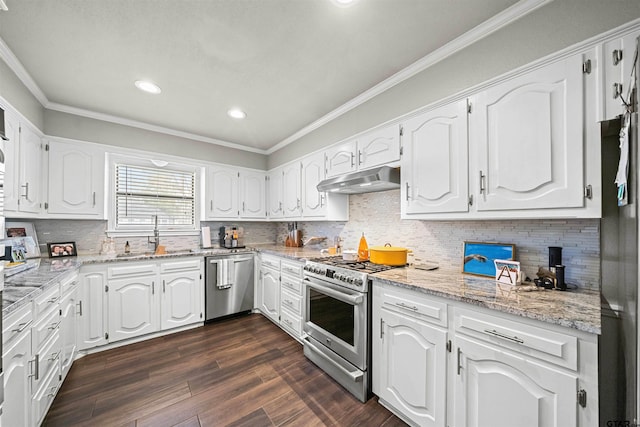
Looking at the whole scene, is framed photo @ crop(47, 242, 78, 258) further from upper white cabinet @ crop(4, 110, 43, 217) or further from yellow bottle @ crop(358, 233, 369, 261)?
yellow bottle @ crop(358, 233, 369, 261)

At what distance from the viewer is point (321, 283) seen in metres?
2.21

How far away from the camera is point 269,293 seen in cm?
320

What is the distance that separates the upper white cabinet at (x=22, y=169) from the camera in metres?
1.93

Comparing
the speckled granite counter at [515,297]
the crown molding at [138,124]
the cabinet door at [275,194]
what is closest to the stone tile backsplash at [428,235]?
the speckled granite counter at [515,297]

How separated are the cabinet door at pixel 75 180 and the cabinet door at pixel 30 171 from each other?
112mm

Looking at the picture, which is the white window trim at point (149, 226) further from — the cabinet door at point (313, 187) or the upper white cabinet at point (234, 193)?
the cabinet door at point (313, 187)

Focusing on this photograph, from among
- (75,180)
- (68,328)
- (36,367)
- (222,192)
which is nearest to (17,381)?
(36,367)

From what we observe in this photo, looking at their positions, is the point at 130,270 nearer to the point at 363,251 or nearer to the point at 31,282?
the point at 31,282

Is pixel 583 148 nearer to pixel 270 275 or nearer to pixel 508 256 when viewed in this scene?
pixel 508 256

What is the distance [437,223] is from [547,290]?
0.84m

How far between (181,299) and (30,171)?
6.06 feet

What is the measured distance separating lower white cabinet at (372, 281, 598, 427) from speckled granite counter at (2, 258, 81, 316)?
198 cm

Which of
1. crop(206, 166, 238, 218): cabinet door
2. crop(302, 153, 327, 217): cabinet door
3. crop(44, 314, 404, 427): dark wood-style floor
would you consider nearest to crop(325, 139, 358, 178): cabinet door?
crop(302, 153, 327, 217): cabinet door

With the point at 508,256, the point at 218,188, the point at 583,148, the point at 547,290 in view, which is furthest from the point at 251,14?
the point at 218,188
